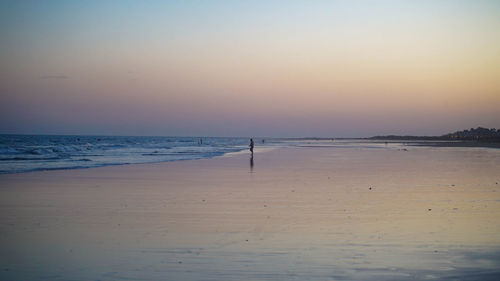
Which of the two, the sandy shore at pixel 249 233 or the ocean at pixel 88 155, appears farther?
the ocean at pixel 88 155

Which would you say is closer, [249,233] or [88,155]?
[249,233]

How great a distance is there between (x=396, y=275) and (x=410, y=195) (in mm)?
7833

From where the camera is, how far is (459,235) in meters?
7.86

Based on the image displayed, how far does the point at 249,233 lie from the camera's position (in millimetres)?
8039

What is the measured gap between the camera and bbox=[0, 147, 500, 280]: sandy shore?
591cm

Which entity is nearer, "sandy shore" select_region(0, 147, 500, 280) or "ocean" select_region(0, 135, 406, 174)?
"sandy shore" select_region(0, 147, 500, 280)

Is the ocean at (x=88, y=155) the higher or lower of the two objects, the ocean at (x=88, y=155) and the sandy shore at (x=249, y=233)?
the lower

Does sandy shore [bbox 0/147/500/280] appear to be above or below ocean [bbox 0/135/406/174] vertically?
above

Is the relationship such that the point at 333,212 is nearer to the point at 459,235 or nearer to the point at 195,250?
the point at 459,235

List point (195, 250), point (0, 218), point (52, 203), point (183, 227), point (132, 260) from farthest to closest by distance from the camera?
point (52, 203)
point (0, 218)
point (183, 227)
point (195, 250)
point (132, 260)

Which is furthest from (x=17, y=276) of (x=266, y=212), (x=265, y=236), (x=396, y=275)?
(x=266, y=212)

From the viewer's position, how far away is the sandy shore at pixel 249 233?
19.4 ft

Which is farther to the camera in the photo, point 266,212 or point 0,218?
point 266,212

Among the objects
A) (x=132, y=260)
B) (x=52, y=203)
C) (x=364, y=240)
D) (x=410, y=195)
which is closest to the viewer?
(x=132, y=260)
